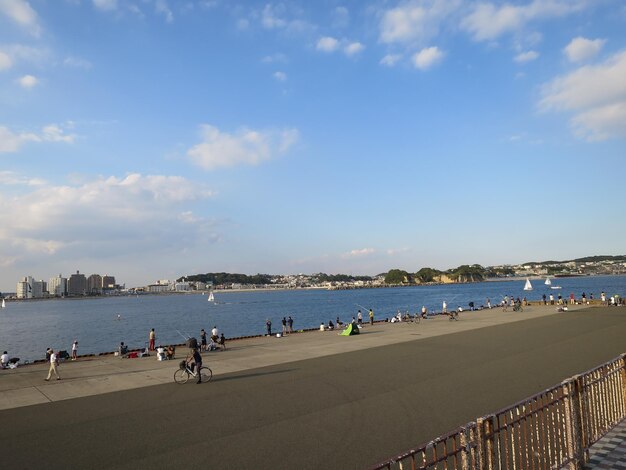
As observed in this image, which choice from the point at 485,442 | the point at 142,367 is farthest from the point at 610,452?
the point at 142,367

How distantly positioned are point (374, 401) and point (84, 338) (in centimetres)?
6321

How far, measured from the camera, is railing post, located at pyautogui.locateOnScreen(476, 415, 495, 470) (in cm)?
551

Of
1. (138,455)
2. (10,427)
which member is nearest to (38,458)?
(138,455)

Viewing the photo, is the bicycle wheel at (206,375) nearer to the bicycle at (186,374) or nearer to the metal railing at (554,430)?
the bicycle at (186,374)

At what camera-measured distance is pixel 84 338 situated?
63750mm

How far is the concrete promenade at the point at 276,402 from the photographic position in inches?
357

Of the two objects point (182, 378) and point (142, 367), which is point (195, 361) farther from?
point (142, 367)

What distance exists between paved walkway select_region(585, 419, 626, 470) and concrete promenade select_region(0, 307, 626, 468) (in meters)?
3.04

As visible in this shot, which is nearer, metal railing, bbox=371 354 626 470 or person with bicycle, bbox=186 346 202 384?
metal railing, bbox=371 354 626 470

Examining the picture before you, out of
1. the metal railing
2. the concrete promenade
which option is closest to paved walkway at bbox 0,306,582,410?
the concrete promenade

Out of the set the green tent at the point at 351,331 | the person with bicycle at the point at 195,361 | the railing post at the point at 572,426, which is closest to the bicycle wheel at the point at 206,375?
the person with bicycle at the point at 195,361

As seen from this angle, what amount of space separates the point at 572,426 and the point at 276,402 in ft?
26.9

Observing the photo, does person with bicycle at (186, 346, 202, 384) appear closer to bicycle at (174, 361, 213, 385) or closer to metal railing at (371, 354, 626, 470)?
bicycle at (174, 361, 213, 385)

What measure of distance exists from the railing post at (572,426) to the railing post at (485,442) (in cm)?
231
